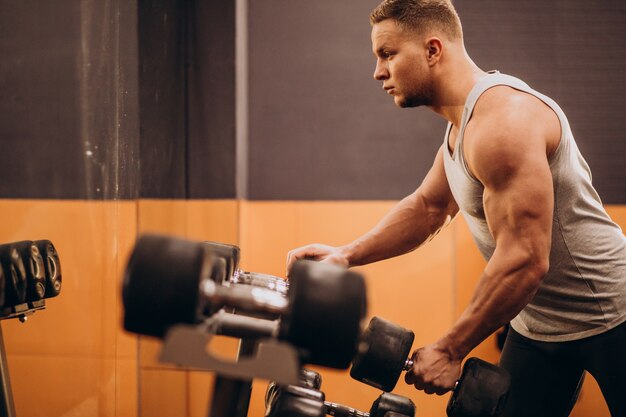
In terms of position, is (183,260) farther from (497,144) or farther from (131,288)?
(497,144)

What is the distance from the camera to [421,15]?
1.90 metres

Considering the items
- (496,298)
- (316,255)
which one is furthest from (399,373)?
(316,255)

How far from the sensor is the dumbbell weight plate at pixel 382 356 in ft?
4.78

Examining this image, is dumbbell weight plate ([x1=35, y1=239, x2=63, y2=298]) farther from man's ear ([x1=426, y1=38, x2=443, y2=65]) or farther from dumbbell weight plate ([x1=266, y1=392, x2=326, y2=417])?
man's ear ([x1=426, y1=38, x2=443, y2=65])

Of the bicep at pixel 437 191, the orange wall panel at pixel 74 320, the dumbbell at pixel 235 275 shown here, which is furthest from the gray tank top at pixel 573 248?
the orange wall panel at pixel 74 320

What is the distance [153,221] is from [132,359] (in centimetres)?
60

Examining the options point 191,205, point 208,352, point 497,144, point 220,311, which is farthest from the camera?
point 191,205

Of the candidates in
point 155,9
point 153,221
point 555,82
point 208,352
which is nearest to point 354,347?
point 208,352

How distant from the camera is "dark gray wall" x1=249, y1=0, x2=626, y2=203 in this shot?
366cm

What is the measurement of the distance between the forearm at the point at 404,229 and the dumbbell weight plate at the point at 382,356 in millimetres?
674

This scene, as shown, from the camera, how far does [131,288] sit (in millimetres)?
926

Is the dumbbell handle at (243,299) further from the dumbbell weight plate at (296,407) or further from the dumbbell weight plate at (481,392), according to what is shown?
the dumbbell weight plate at (481,392)

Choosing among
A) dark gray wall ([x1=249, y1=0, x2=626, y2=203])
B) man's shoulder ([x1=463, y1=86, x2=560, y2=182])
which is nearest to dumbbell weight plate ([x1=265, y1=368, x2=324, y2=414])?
man's shoulder ([x1=463, y1=86, x2=560, y2=182])

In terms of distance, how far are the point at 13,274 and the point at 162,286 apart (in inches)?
31.8
